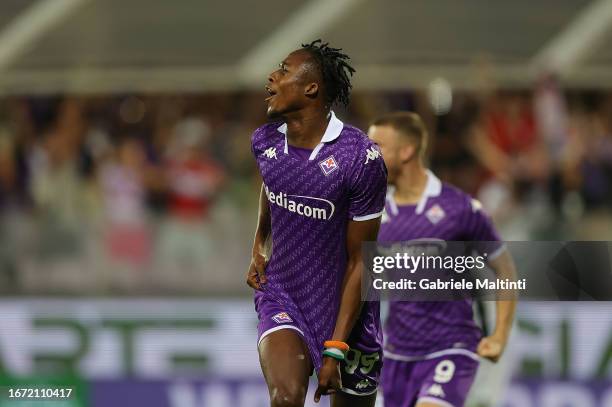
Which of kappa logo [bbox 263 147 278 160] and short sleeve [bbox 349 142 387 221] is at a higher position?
Answer: kappa logo [bbox 263 147 278 160]

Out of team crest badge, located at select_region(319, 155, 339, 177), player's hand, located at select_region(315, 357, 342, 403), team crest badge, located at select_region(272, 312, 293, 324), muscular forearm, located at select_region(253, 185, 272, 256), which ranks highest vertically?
team crest badge, located at select_region(319, 155, 339, 177)

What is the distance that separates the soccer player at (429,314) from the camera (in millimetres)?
7141

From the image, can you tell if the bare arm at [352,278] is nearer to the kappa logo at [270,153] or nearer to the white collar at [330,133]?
the white collar at [330,133]

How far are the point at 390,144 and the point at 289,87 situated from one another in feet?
6.09

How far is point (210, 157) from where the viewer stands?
1415 cm

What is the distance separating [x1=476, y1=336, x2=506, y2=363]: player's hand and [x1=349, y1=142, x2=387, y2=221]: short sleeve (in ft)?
A: 5.52

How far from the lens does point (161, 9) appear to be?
16719 millimetres

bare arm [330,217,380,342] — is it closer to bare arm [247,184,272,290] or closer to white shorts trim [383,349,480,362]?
bare arm [247,184,272,290]

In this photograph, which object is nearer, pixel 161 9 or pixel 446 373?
pixel 446 373

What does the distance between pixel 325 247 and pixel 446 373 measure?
1725 mm

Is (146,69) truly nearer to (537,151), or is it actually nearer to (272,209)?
(537,151)

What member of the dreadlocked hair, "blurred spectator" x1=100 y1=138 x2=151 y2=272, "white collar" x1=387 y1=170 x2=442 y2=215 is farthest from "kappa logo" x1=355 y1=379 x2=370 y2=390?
"blurred spectator" x1=100 y1=138 x2=151 y2=272

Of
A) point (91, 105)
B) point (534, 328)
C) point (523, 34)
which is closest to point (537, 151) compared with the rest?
point (523, 34)

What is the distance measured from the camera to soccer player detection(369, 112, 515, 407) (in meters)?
7.14
